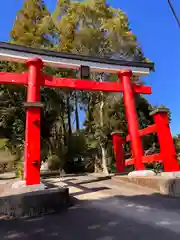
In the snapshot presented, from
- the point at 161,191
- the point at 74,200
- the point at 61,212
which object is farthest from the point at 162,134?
the point at 61,212

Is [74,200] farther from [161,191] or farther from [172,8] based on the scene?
[172,8]

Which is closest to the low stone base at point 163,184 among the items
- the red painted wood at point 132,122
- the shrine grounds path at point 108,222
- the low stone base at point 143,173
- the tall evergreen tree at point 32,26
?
the low stone base at point 143,173

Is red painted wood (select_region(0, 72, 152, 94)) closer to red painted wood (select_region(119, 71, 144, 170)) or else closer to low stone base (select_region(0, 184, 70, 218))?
red painted wood (select_region(119, 71, 144, 170))

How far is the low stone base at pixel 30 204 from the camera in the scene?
12.6 ft

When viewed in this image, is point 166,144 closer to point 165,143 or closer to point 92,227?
point 165,143

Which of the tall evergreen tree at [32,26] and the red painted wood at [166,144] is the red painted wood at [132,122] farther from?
the tall evergreen tree at [32,26]

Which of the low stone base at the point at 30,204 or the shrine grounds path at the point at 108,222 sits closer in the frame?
the shrine grounds path at the point at 108,222

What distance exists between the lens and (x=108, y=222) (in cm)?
306

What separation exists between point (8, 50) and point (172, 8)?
5386mm

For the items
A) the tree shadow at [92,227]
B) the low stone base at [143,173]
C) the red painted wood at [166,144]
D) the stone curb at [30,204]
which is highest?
the red painted wood at [166,144]

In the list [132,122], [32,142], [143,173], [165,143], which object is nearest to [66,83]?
[132,122]

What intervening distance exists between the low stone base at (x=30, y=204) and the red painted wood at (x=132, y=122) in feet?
11.5

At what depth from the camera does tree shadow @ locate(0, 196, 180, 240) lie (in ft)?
8.30

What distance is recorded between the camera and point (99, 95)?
13.4 metres
